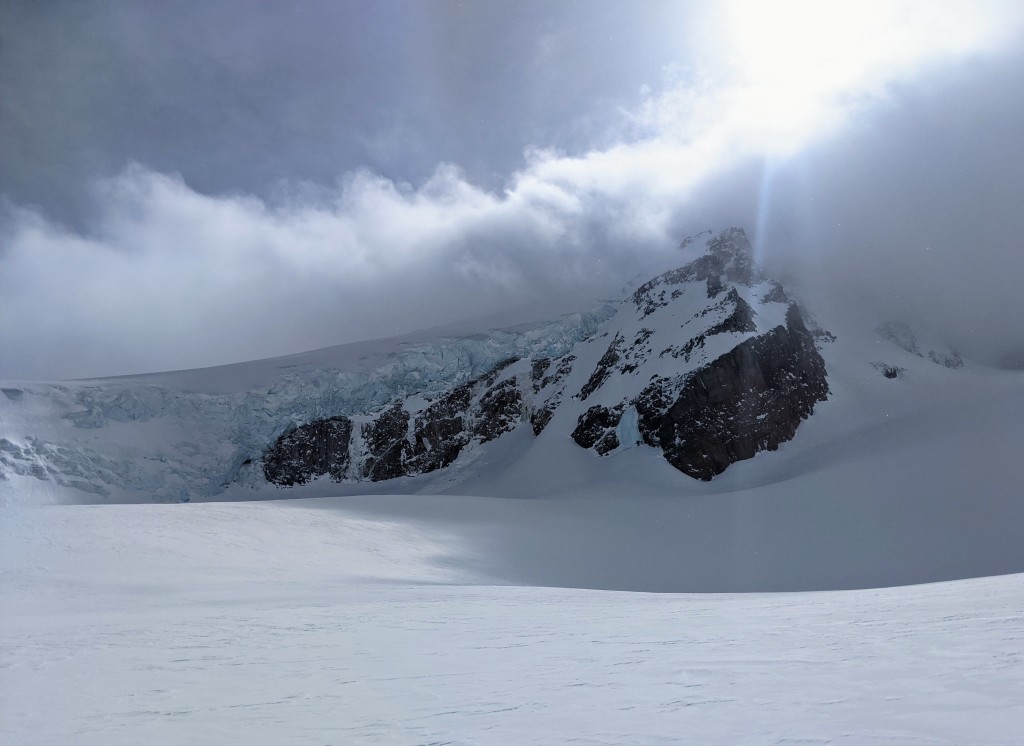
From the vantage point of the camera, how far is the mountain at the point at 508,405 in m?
59.3

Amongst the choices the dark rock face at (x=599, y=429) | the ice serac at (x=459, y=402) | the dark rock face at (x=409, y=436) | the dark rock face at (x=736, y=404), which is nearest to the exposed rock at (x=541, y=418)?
the ice serac at (x=459, y=402)

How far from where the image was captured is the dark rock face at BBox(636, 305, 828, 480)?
57.7 meters

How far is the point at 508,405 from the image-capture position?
8156 centimetres

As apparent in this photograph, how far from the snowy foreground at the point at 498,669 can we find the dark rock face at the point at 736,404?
154 feet

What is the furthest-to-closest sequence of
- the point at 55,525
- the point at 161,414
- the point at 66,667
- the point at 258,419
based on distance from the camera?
the point at 258,419 < the point at 161,414 < the point at 55,525 < the point at 66,667

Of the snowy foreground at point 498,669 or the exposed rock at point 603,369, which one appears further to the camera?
the exposed rock at point 603,369

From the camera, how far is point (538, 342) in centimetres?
8169

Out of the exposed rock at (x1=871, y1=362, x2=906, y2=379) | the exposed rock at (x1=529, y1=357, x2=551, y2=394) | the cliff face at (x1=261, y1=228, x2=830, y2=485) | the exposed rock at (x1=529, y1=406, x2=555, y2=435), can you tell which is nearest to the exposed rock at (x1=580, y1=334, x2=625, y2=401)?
the cliff face at (x1=261, y1=228, x2=830, y2=485)

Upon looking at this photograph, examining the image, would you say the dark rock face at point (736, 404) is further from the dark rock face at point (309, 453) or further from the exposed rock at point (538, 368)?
the dark rock face at point (309, 453)

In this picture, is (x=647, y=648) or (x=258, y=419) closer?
(x=647, y=648)

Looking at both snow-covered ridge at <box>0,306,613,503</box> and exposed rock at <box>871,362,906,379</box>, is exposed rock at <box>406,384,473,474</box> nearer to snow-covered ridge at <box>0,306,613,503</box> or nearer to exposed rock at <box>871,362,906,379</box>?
snow-covered ridge at <box>0,306,613,503</box>

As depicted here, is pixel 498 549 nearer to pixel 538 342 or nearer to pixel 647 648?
pixel 647 648

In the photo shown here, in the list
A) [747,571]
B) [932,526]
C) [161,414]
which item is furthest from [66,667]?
[161,414]

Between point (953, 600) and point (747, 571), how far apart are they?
23.3m
